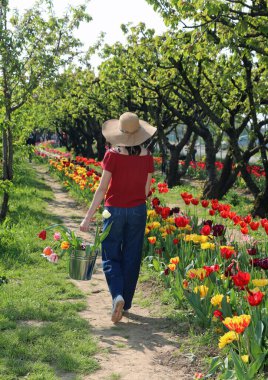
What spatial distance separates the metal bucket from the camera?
4.48 meters

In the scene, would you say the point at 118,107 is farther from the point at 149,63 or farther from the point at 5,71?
the point at 5,71

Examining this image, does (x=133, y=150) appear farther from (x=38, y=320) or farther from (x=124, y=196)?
(x=38, y=320)

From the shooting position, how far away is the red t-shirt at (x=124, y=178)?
458 centimetres

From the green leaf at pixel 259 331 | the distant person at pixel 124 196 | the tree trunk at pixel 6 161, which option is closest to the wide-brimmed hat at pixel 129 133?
the distant person at pixel 124 196

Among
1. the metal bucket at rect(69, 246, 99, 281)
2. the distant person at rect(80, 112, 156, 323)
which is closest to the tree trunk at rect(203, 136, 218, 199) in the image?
the distant person at rect(80, 112, 156, 323)

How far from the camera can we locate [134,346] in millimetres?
4105

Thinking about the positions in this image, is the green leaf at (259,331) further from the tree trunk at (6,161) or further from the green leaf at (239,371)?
the tree trunk at (6,161)

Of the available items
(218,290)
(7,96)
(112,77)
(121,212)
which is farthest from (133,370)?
(112,77)

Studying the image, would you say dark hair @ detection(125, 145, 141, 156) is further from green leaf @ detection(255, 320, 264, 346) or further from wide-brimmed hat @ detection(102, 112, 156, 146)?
green leaf @ detection(255, 320, 264, 346)

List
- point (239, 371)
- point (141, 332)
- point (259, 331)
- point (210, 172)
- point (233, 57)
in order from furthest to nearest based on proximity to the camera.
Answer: point (210, 172)
point (233, 57)
point (141, 332)
point (259, 331)
point (239, 371)

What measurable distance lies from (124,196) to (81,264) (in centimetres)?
69

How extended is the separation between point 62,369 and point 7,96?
20.8 ft

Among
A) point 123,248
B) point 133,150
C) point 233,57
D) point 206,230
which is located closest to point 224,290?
point 206,230

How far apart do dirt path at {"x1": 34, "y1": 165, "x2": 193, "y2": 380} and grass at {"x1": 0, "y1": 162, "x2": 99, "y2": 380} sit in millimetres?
102
